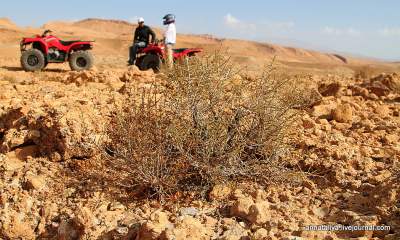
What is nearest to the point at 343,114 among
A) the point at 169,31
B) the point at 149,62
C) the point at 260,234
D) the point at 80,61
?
the point at 260,234

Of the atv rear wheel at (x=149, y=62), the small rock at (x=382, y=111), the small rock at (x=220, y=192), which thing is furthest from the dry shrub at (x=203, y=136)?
the atv rear wheel at (x=149, y=62)

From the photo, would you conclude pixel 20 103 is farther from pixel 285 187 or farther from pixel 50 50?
pixel 50 50

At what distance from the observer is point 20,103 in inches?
202

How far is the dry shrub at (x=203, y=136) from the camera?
3561 millimetres

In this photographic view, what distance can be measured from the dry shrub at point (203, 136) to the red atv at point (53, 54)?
263 inches

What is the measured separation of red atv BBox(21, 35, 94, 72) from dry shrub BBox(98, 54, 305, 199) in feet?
21.9

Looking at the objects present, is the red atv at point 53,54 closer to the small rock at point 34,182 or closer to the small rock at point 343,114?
the small rock at point 343,114

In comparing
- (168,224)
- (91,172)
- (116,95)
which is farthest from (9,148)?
(168,224)

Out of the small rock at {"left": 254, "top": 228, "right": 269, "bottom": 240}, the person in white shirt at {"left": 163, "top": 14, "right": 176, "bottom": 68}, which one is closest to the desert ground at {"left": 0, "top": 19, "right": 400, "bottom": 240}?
the small rock at {"left": 254, "top": 228, "right": 269, "bottom": 240}

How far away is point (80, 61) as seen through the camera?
10469 millimetres

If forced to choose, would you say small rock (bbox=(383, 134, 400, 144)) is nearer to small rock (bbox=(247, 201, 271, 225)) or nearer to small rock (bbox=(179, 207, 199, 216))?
small rock (bbox=(247, 201, 271, 225))

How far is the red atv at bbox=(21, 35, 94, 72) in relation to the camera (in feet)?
33.6

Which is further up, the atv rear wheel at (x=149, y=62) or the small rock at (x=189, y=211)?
the atv rear wheel at (x=149, y=62)

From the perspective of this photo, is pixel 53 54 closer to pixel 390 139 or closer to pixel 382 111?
pixel 382 111
